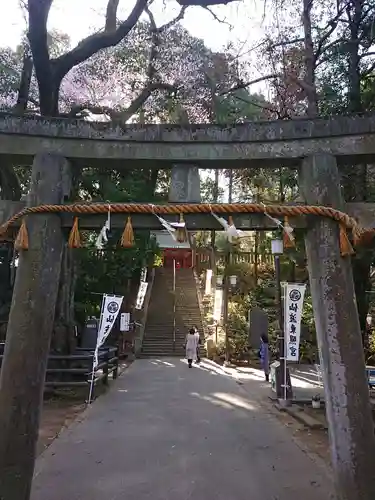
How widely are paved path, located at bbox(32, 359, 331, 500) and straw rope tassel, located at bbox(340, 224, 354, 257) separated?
3.02 metres

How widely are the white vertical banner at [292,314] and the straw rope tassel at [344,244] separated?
7.70 meters

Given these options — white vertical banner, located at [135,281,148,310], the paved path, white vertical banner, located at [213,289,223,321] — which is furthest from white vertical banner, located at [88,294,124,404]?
white vertical banner, located at [135,281,148,310]

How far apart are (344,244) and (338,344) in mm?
935

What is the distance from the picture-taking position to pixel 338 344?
429 centimetres

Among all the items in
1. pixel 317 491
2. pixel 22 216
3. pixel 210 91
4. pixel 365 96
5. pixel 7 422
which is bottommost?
pixel 317 491

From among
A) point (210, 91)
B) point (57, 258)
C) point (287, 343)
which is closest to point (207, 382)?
point (287, 343)

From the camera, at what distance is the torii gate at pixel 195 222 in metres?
4.11

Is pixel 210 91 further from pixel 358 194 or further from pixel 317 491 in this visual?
pixel 317 491

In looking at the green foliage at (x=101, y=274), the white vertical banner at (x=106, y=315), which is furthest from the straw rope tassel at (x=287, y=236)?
the green foliage at (x=101, y=274)

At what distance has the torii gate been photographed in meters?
4.11

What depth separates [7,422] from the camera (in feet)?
13.5

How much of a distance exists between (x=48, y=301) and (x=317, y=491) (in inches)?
158

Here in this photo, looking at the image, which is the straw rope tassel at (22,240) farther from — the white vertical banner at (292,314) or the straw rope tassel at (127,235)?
the white vertical banner at (292,314)

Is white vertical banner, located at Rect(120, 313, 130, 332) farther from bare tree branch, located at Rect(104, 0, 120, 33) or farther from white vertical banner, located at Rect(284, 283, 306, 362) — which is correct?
bare tree branch, located at Rect(104, 0, 120, 33)
